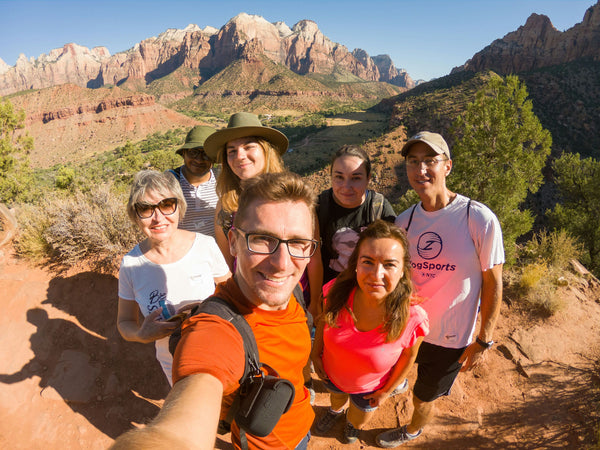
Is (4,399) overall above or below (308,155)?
below

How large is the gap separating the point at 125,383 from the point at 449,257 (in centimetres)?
401

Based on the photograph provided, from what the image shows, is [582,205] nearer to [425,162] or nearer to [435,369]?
[435,369]

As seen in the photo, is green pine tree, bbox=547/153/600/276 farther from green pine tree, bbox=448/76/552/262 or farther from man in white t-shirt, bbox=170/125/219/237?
man in white t-shirt, bbox=170/125/219/237

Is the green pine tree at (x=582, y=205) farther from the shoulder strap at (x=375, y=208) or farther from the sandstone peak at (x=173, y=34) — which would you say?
the sandstone peak at (x=173, y=34)

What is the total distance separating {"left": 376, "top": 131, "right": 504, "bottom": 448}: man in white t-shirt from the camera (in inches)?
80.4

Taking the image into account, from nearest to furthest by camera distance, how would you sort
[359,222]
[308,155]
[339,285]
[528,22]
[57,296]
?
[339,285] → [359,222] → [57,296] → [308,155] → [528,22]

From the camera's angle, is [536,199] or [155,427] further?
[536,199]

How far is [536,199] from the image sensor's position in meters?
23.8

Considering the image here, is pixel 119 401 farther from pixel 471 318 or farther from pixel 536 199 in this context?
pixel 536 199

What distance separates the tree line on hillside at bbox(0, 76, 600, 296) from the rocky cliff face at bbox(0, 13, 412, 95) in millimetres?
137950

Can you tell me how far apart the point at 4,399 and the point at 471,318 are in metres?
4.97

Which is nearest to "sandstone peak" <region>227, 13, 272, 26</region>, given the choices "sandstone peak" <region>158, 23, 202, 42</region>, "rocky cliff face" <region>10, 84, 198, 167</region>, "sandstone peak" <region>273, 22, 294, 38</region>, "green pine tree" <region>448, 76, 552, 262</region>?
"sandstone peak" <region>273, 22, 294, 38</region>

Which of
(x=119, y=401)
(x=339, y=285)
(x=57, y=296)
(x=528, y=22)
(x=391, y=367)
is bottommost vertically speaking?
(x=119, y=401)

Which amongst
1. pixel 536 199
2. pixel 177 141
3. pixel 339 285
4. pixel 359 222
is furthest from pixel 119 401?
pixel 177 141
